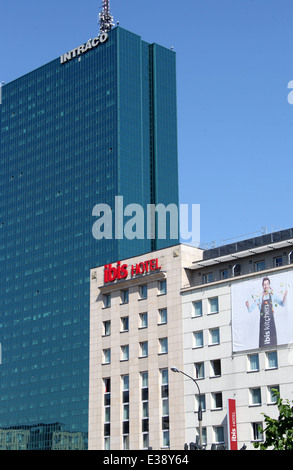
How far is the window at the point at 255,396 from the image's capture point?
88250 millimetres

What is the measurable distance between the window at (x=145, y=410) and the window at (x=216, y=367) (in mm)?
9667

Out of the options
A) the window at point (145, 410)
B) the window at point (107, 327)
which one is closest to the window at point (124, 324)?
the window at point (107, 327)

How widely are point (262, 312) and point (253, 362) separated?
565 cm

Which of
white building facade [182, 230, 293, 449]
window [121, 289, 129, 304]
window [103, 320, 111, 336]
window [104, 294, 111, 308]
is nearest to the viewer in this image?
white building facade [182, 230, 293, 449]

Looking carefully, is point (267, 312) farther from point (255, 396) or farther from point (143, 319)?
point (143, 319)

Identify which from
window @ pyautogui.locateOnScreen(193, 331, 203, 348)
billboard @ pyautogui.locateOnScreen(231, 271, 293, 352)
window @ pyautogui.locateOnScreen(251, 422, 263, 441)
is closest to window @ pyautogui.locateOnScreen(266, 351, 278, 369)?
billboard @ pyautogui.locateOnScreen(231, 271, 293, 352)

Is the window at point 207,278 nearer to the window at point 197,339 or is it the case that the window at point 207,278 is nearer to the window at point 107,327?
the window at point 197,339

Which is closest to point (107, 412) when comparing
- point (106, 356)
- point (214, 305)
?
point (106, 356)

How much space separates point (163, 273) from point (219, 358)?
542 inches

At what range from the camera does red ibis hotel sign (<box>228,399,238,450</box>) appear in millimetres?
87000

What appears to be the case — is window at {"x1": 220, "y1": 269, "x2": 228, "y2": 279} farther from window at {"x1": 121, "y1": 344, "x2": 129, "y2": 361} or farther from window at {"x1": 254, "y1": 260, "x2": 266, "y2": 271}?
window at {"x1": 121, "y1": 344, "x2": 129, "y2": 361}

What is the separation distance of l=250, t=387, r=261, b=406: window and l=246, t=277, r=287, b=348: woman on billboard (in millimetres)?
4856
